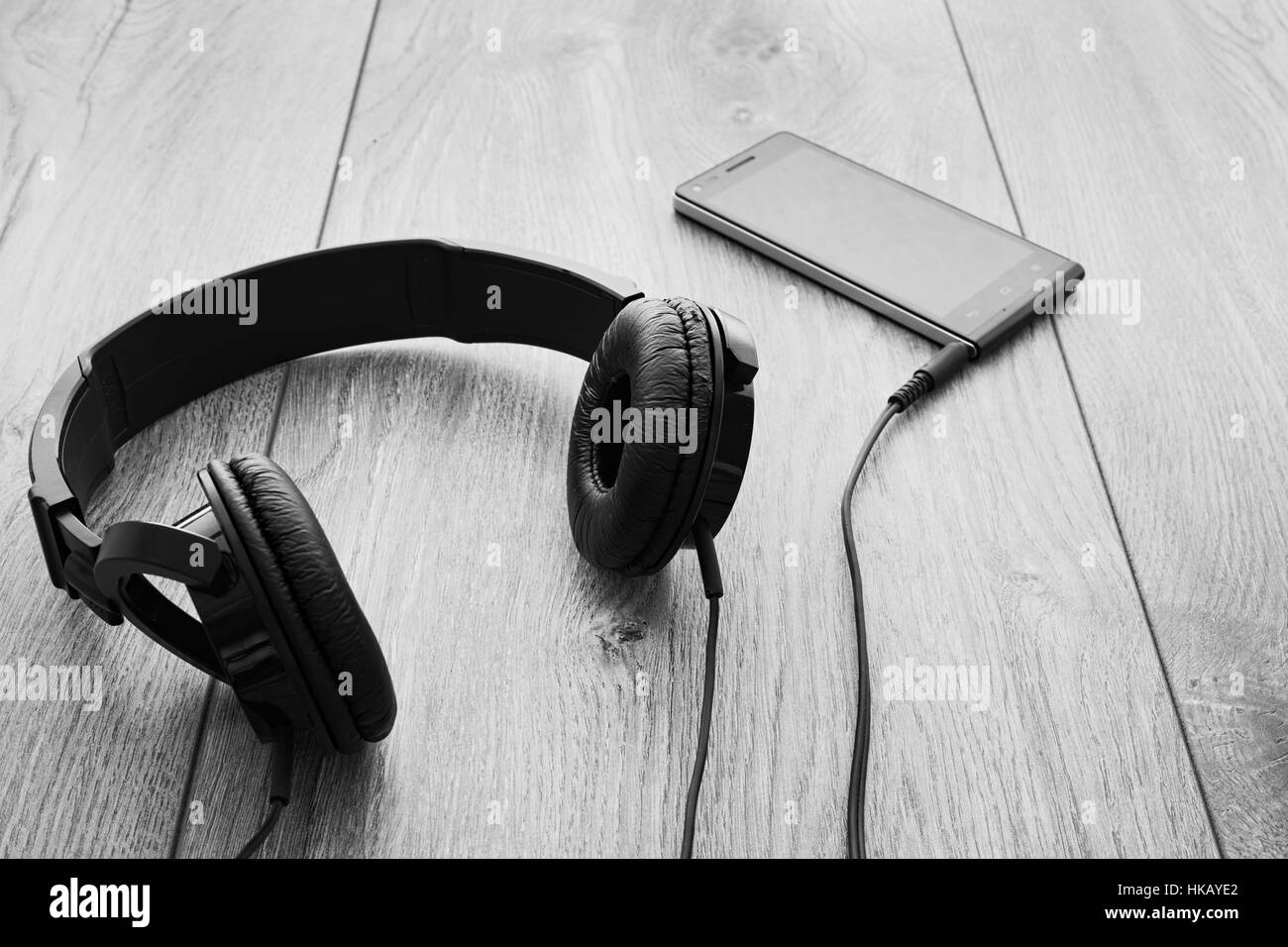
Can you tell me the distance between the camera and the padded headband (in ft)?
2.61

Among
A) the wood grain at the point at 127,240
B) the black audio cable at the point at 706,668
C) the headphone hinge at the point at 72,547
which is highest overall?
the headphone hinge at the point at 72,547

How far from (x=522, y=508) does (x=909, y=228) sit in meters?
0.44

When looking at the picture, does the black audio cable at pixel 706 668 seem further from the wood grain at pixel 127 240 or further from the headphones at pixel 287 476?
the wood grain at pixel 127 240

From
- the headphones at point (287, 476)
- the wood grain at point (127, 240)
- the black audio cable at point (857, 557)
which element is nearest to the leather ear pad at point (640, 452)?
the headphones at point (287, 476)

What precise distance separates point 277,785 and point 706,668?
239 mm

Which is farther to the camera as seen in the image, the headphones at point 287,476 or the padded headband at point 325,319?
the padded headband at point 325,319

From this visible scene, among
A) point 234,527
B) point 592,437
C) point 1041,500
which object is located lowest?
point 1041,500

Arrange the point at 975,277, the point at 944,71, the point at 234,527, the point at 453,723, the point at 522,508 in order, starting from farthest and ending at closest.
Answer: the point at 944,71
the point at 975,277
the point at 522,508
the point at 453,723
the point at 234,527

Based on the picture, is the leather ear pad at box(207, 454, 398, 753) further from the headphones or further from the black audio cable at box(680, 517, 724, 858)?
the black audio cable at box(680, 517, 724, 858)

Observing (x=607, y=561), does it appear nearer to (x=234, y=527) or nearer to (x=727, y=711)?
(x=727, y=711)

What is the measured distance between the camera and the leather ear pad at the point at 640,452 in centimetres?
65

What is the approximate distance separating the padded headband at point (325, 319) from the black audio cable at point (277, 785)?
234 mm
